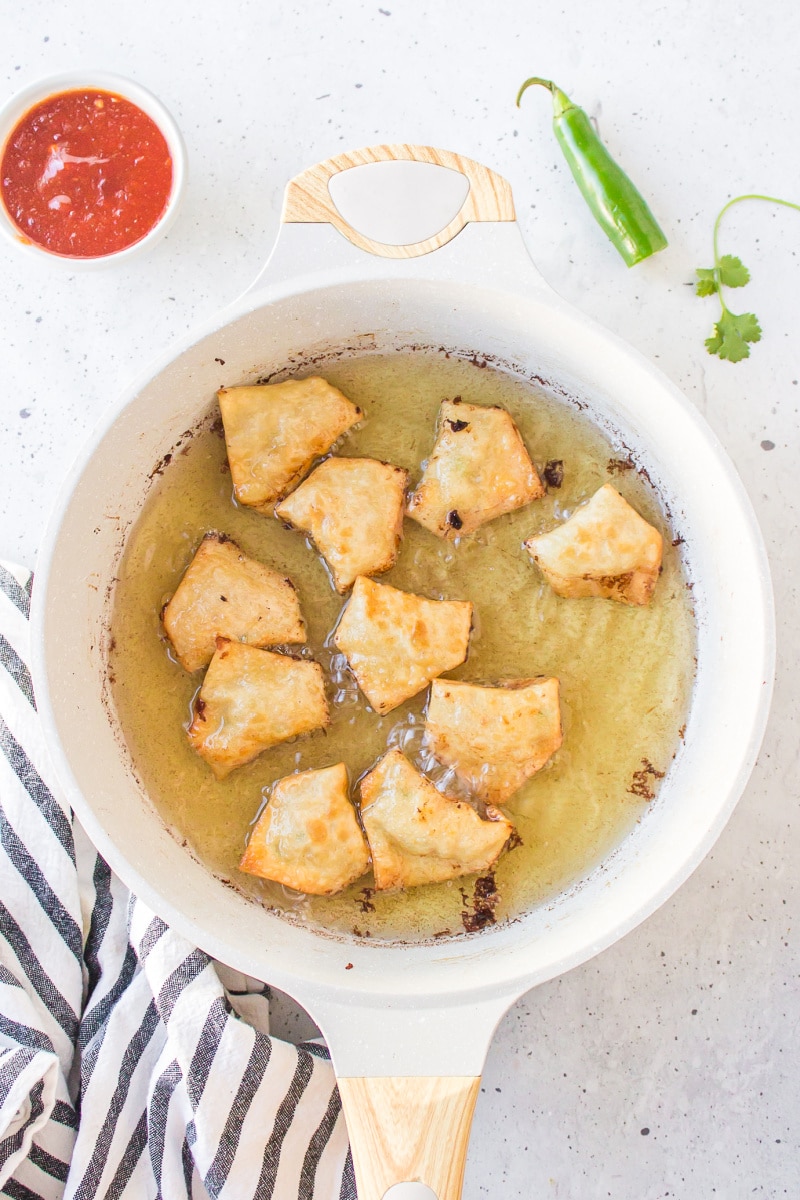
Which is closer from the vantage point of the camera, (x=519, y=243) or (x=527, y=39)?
(x=519, y=243)

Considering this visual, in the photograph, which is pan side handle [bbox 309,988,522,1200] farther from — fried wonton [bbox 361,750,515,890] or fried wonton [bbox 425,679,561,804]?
fried wonton [bbox 425,679,561,804]

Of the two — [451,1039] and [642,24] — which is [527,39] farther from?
[451,1039]

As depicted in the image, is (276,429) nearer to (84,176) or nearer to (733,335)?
(84,176)

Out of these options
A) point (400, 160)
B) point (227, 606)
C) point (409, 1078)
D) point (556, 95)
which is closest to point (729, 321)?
point (556, 95)

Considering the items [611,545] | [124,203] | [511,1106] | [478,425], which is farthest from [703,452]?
[511,1106]

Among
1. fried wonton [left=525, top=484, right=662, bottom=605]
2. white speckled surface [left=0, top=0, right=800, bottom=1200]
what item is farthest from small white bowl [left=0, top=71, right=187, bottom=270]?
fried wonton [left=525, top=484, right=662, bottom=605]

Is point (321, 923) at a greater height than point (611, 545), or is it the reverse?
point (611, 545)

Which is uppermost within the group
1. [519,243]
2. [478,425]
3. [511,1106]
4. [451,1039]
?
[519,243]
